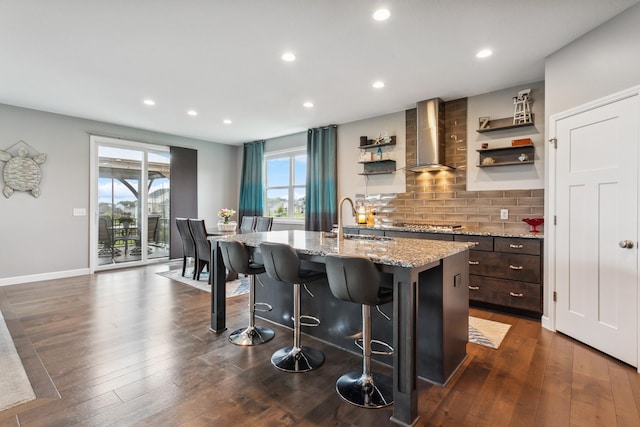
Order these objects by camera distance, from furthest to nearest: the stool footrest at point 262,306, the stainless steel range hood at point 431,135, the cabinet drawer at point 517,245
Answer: the stainless steel range hood at point 431,135 → the cabinet drawer at point 517,245 → the stool footrest at point 262,306

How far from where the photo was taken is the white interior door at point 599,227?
2428 millimetres

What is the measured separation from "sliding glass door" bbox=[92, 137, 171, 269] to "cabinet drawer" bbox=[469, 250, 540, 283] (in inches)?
228

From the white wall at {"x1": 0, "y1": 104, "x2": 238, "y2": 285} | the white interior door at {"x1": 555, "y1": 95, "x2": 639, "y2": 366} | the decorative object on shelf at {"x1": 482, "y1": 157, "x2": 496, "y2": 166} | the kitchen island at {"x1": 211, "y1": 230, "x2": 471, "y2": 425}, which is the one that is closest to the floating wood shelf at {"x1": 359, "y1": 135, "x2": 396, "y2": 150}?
the decorative object on shelf at {"x1": 482, "y1": 157, "x2": 496, "y2": 166}

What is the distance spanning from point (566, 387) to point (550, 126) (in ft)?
7.59

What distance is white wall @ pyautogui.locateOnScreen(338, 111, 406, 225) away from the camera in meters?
4.99

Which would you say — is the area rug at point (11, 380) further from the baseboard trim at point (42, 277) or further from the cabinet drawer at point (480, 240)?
the cabinet drawer at point (480, 240)

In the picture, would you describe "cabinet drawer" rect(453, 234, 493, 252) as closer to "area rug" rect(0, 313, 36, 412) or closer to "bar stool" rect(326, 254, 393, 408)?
"bar stool" rect(326, 254, 393, 408)

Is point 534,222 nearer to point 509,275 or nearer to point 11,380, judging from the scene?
point 509,275

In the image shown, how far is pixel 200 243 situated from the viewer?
16.0 ft

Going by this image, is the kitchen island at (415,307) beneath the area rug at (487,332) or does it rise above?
above

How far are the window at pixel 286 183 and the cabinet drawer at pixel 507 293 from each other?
3.73 m

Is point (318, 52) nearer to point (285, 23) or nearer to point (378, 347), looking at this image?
point (285, 23)

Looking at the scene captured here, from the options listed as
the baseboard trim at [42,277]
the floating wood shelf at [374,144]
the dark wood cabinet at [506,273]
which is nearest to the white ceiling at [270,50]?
the floating wood shelf at [374,144]

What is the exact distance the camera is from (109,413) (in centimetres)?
182
